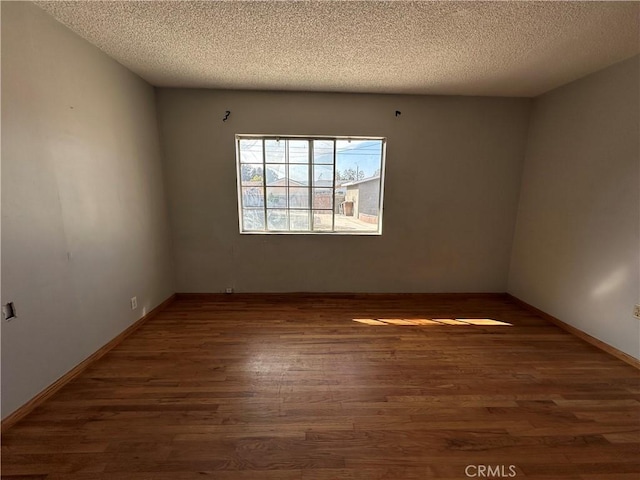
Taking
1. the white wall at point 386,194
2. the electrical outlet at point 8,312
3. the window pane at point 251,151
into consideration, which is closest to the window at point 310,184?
the window pane at point 251,151

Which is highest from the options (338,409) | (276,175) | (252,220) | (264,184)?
(276,175)

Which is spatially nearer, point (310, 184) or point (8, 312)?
point (8, 312)

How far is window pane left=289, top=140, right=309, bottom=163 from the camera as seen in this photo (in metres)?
3.08

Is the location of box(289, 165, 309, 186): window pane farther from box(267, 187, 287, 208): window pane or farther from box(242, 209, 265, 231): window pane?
box(242, 209, 265, 231): window pane

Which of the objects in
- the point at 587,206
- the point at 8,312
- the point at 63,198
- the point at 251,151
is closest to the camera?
the point at 8,312

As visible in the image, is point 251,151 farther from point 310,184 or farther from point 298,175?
point 310,184

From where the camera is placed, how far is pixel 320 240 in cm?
325

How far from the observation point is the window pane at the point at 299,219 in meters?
3.23

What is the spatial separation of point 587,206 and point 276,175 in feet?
10.3

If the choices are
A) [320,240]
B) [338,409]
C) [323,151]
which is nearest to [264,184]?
[323,151]

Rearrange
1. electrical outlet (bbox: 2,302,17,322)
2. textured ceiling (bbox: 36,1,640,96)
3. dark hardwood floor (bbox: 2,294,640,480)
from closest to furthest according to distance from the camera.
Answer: dark hardwood floor (bbox: 2,294,640,480) → electrical outlet (bbox: 2,302,17,322) → textured ceiling (bbox: 36,1,640,96)

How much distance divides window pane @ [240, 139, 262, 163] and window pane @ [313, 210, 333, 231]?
3.11ft

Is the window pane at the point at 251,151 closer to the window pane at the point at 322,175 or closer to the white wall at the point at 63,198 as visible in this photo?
the window pane at the point at 322,175

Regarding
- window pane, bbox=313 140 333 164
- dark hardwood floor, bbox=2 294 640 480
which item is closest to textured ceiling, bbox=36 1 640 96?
window pane, bbox=313 140 333 164
